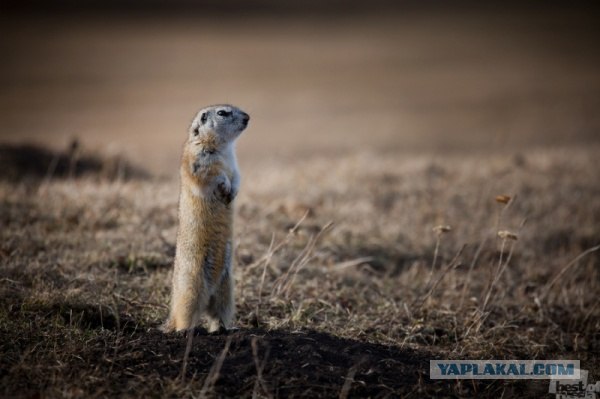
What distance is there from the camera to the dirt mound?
31.4ft

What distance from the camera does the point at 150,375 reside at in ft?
13.9

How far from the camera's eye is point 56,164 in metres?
9.94

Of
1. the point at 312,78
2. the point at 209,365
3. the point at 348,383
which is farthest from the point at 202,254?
the point at 312,78

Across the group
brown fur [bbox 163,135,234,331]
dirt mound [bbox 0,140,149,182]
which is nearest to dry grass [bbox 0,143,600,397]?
brown fur [bbox 163,135,234,331]

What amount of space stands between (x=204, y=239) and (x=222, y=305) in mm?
555

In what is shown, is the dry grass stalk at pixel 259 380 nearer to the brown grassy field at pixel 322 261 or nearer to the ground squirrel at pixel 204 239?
the brown grassy field at pixel 322 261

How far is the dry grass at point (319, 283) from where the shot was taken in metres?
4.39

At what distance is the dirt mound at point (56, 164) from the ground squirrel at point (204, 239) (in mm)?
4346

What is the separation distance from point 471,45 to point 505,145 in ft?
73.0

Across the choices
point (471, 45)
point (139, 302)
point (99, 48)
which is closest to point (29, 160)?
point (139, 302)

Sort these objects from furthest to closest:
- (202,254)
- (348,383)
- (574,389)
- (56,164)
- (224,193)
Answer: (56,164)
(224,193)
(202,254)
(574,389)
(348,383)

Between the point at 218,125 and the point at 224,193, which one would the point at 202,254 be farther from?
the point at 218,125

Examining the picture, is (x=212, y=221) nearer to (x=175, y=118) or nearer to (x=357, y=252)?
(x=357, y=252)

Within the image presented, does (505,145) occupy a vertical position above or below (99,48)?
below
